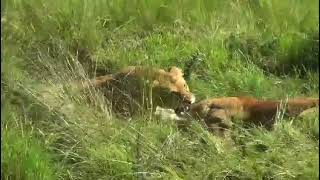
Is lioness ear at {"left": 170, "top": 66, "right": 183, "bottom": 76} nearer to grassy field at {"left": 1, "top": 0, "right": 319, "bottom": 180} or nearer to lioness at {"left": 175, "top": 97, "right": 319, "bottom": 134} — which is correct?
grassy field at {"left": 1, "top": 0, "right": 319, "bottom": 180}

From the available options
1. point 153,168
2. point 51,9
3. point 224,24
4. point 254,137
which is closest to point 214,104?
point 254,137

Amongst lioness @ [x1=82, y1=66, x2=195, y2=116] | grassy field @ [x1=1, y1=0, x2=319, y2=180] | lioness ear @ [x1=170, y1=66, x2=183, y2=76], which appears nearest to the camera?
grassy field @ [x1=1, y1=0, x2=319, y2=180]

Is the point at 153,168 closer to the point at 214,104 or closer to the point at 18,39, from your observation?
the point at 214,104

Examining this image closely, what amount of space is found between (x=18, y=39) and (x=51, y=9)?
781 mm

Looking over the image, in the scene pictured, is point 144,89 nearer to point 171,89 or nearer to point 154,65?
point 171,89

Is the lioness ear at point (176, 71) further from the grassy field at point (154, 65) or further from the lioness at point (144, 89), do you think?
the grassy field at point (154, 65)

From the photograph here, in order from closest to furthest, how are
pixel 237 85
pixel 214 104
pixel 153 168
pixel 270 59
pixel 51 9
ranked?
pixel 153 168 < pixel 214 104 < pixel 237 85 < pixel 270 59 < pixel 51 9

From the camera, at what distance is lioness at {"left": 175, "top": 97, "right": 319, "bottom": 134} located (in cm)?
452

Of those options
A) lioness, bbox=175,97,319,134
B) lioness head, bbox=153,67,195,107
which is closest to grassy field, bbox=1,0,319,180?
lioness, bbox=175,97,319,134

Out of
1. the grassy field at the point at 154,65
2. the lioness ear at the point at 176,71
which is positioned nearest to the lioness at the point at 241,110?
the grassy field at the point at 154,65

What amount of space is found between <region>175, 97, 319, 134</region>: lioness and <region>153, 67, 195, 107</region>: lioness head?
182mm

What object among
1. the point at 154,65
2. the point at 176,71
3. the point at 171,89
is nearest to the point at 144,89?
the point at 171,89

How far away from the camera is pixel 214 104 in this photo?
475cm

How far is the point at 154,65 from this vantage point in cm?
541
